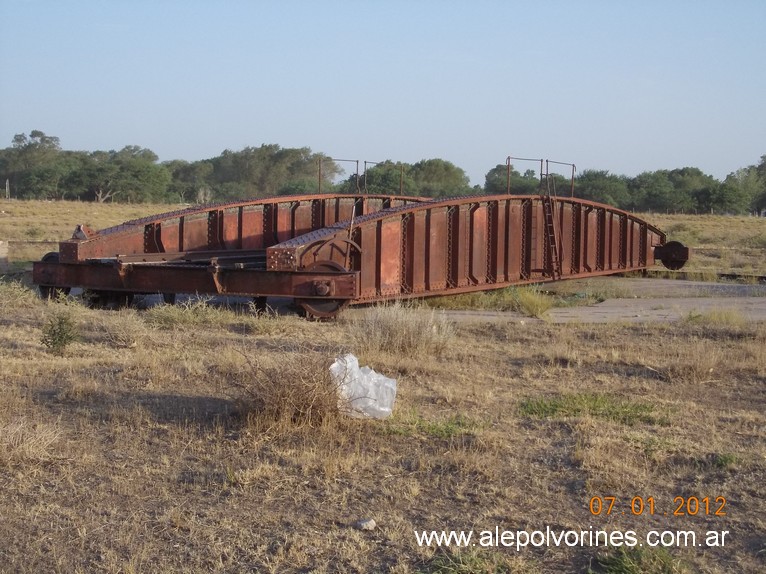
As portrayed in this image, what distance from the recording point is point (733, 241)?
40.8 m

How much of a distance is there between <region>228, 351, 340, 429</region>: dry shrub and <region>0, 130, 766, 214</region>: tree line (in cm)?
4983

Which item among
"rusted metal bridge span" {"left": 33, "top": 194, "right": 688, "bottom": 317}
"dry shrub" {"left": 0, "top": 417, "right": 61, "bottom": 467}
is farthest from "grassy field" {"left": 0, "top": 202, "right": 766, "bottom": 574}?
"rusted metal bridge span" {"left": 33, "top": 194, "right": 688, "bottom": 317}

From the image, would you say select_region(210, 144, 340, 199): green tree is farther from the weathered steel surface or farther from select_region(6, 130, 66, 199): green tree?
the weathered steel surface

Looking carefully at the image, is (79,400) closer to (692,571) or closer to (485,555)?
(485,555)

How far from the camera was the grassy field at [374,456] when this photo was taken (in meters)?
5.02

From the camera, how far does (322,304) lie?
14539 millimetres

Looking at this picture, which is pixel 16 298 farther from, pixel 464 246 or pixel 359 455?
pixel 359 455

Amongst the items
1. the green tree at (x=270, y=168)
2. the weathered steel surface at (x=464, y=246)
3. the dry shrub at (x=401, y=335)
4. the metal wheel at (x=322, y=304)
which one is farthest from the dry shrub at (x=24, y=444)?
the green tree at (x=270, y=168)

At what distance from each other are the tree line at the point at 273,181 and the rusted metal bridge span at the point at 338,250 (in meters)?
36.4

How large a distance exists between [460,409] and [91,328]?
6138 mm

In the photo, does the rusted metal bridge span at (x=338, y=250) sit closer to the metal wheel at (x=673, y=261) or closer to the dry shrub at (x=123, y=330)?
the dry shrub at (x=123, y=330)

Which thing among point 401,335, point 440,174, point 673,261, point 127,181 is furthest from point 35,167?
point 401,335

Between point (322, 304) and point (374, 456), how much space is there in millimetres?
7981

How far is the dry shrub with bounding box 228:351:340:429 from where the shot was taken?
7123 mm
